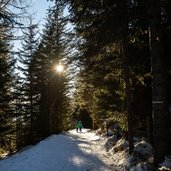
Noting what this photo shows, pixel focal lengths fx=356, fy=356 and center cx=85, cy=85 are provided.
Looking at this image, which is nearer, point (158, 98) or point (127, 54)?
point (158, 98)

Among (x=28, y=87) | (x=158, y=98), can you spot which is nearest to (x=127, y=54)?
(x=158, y=98)

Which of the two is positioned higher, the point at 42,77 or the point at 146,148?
the point at 42,77

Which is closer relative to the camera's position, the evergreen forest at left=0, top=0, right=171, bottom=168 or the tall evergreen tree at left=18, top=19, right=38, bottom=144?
the evergreen forest at left=0, top=0, right=171, bottom=168

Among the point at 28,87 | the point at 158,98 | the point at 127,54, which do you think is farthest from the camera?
the point at 28,87

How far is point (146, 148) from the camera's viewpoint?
15.2m

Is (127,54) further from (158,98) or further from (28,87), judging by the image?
(28,87)

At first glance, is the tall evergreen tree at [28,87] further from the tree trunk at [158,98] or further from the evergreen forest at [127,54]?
the tree trunk at [158,98]

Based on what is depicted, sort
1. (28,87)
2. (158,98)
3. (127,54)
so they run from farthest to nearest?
(28,87), (127,54), (158,98)

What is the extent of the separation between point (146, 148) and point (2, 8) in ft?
27.6

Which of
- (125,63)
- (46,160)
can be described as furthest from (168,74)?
(46,160)

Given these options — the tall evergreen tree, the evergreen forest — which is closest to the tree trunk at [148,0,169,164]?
the evergreen forest

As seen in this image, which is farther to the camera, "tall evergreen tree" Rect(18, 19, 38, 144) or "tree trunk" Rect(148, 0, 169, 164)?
"tall evergreen tree" Rect(18, 19, 38, 144)

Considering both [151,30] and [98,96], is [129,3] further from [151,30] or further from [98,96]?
[98,96]

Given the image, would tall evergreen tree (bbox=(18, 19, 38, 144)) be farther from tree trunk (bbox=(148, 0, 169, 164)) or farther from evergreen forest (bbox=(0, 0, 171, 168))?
tree trunk (bbox=(148, 0, 169, 164))
